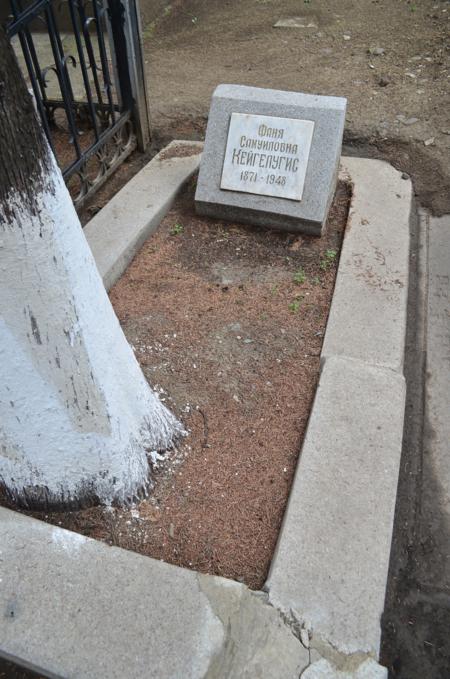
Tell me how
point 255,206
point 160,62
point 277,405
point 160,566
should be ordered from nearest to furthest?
point 160,566
point 277,405
point 255,206
point 160,62

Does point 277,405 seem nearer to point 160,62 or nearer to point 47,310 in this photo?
point 47,310

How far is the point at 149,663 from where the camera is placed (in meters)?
1.47

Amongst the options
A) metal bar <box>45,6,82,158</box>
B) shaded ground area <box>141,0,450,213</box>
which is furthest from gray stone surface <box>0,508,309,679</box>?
shaded ground area <box>141,0,450,213</box>

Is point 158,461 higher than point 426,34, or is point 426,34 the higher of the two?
point 158,461

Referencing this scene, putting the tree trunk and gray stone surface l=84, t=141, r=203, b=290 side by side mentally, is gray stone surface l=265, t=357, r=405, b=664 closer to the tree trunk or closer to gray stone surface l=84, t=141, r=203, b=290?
the tree trunk

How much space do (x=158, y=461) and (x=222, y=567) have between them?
0.47 m

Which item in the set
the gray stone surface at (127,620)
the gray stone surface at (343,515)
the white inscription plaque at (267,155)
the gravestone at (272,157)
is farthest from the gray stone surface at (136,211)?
the gray stone surface at (127,620)

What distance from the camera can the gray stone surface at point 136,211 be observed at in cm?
309

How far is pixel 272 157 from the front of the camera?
128 inches

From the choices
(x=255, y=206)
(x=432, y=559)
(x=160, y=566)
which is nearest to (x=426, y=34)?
(x=255, y=206)

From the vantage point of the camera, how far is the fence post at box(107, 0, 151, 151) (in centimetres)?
367

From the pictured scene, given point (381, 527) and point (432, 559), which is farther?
point (432, 559)

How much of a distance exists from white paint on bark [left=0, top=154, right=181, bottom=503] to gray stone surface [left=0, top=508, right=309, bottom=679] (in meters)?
0.25

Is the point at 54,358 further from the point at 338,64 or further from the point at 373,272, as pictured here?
the point at 338,64
